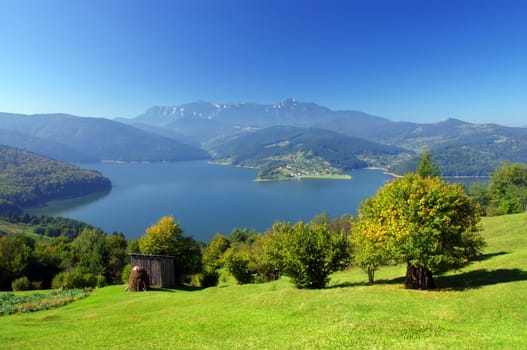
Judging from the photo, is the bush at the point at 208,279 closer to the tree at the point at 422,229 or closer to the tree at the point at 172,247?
the tree at the point at 172,247

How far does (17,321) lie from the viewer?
2602cm

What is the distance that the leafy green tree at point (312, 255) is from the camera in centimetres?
3109

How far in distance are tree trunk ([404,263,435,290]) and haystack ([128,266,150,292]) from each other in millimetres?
30233

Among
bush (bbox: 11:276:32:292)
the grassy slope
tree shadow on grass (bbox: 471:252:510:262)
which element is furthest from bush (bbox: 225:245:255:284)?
bush (bbox: 11:276:32:292)

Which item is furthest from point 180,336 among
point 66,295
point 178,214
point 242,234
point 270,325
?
point 178,214

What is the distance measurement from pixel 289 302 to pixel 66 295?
102 feet

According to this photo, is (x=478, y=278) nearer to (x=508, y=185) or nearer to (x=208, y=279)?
(x=208, y=279)

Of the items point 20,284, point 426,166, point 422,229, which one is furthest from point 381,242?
point 20,284

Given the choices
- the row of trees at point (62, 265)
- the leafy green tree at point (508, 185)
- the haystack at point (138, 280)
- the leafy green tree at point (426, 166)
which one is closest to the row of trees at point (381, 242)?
the row of trees at point (62, 265)

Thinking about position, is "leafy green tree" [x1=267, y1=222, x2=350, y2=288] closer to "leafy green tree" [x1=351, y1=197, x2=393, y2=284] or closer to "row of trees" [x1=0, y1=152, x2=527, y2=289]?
"row of trees" [x1=0, y1=152, x2=527, y2=289]

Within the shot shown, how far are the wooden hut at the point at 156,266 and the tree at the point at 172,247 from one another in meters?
3.43

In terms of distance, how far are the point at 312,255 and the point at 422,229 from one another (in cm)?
1059

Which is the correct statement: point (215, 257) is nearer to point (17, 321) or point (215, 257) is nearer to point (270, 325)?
point (17, 321)

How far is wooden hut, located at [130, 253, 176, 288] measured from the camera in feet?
141
